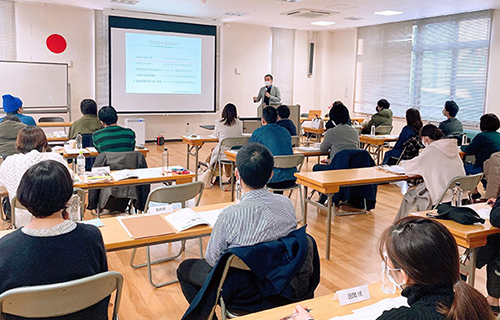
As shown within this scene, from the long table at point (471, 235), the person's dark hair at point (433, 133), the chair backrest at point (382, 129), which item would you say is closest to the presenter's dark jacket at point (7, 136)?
the person's dark hair at point (433, 133)

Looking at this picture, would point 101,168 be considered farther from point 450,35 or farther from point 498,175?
point 450,35

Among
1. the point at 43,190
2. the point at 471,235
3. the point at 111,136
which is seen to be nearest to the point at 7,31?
the point at 111,136

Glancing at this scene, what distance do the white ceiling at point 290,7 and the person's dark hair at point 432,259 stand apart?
7637mm

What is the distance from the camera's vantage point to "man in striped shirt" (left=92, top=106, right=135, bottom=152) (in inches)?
179

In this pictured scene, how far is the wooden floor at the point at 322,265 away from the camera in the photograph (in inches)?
123

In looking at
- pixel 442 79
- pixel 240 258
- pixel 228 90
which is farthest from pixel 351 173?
pixel 228 90

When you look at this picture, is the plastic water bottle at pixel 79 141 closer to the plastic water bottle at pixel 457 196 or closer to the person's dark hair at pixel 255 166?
the person's dark hair at pixel 255 166

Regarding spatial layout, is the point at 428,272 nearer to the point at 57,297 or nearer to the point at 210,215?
the point at 57,297

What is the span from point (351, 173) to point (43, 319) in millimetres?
3230

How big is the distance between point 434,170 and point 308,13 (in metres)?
6.41

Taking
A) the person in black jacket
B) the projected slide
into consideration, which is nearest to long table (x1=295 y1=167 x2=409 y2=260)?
the person in black jacket

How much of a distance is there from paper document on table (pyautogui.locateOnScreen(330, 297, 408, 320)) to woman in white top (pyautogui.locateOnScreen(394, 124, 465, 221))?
8.20 feet

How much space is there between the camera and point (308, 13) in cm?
962

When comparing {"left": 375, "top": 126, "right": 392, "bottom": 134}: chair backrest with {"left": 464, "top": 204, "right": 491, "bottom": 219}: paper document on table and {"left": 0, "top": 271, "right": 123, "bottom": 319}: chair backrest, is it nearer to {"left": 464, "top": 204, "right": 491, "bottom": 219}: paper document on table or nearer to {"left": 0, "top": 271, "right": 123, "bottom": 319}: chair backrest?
{"left": 464, "top": 204, "right": 491, "bottom": 219}: paper document on table
